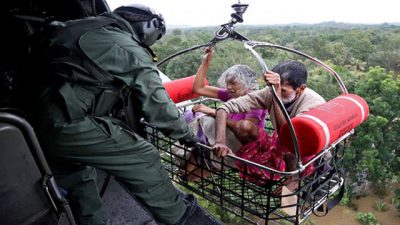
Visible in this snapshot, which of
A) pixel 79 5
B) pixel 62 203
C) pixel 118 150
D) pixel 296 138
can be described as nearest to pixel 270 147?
pixel 296 138

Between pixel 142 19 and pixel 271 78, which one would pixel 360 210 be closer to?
pixel 271 78

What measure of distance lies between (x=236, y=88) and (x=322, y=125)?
1155 mm

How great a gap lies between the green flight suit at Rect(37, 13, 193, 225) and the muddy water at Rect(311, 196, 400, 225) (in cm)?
1836

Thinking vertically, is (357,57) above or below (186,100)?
below

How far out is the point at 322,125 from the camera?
1446 mm

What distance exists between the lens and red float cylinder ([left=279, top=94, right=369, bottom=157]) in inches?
56.7

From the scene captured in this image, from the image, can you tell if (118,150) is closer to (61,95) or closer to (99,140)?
(99,140)

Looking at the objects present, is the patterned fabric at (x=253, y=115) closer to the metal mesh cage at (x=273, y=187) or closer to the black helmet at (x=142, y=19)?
the metal mesh cage at (x=273, y=187)

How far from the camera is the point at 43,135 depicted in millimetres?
1654

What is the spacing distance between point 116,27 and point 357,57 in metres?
43.3

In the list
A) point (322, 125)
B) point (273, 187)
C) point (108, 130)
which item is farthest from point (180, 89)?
point (322, 125)

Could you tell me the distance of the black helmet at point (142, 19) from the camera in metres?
2.04

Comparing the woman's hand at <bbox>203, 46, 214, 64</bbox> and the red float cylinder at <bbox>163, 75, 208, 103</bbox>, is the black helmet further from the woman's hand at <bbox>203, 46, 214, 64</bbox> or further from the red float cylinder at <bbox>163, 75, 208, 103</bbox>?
the red float cylinder at <bbox>163, 75, 208, 103</bbox>

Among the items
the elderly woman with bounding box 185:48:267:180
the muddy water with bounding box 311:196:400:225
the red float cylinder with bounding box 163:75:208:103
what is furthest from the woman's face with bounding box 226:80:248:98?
the muddy water with bounding box 311:196:400:225
